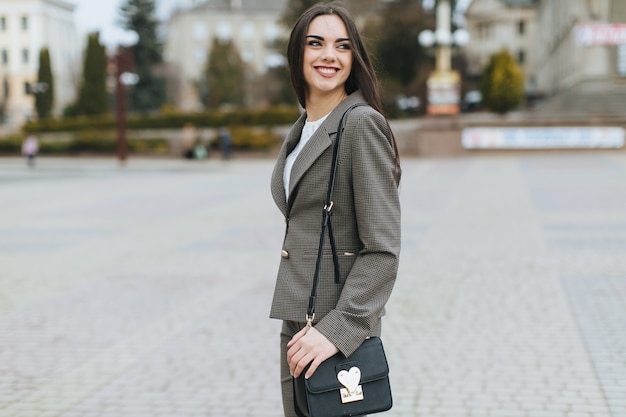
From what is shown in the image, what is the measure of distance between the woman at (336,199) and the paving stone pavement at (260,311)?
213 cm

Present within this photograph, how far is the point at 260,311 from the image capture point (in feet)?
21.7

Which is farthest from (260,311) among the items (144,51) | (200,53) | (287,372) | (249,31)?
(249,31)

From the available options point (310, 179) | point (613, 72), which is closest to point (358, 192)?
point (310, 179)

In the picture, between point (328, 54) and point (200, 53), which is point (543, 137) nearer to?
point (328, 54)

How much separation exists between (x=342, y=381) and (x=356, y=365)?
0.19 feet

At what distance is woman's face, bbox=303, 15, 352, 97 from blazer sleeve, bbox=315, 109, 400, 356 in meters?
0.19

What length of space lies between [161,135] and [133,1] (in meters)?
20.4

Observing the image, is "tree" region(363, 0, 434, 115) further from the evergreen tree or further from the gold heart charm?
the gold heart charm

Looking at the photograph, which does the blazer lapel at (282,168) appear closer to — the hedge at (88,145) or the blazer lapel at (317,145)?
the blazer lapel at (317,145)

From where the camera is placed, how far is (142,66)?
180ft

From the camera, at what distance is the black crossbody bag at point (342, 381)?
2133 millimetres

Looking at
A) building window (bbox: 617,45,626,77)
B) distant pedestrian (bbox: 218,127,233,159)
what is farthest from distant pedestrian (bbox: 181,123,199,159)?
building window (bbox: 617,45,626,77)

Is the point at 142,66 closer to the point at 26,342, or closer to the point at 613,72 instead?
the point at 613,72

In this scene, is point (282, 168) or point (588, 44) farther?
point (588, 44)
